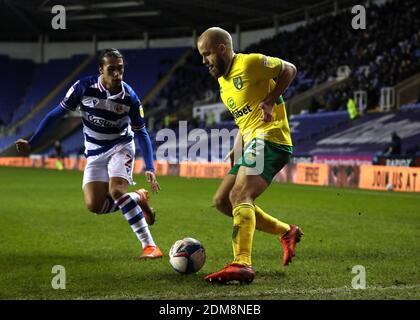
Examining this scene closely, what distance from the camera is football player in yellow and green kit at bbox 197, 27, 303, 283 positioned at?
5.77 m

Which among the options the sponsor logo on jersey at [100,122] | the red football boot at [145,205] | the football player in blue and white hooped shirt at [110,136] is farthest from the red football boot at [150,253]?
the sponsor logo on jersey at [100,122]

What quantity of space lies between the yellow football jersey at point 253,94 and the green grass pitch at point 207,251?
1303 mm

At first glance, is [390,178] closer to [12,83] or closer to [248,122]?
[248,122]

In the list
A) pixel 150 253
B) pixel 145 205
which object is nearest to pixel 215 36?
pixel 150 253

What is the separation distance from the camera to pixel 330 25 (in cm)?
3953

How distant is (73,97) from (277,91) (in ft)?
8.06

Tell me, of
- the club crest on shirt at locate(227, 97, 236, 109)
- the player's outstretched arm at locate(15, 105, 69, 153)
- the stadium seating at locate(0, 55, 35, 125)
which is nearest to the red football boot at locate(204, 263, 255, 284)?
the club crest on shirt at locate(227, 97, 236, 109)

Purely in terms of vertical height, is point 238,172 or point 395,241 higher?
point 238,172

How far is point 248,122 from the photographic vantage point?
6.16m

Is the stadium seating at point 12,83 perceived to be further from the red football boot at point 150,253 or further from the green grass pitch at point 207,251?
the red football boot at point 150,253

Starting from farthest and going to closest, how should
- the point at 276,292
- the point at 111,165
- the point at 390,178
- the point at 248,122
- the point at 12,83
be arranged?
the point at 12,83 < the point at 390,178 < the point at 111,165 < the point at 248,122 < the point at 276,292
